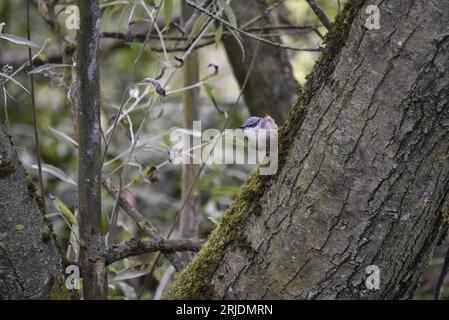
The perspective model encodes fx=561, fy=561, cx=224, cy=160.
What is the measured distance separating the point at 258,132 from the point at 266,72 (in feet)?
2.49

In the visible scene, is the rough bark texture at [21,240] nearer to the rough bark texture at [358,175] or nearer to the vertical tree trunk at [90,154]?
the vertical tree trunk at [90,154]

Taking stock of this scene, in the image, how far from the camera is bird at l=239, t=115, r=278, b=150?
4.16 ft

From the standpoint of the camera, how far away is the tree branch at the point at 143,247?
3.94ft

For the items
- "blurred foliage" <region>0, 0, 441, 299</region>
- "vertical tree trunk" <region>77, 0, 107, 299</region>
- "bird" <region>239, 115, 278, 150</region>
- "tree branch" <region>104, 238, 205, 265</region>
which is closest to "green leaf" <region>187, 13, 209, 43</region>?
"bird" <region>239, 115, 278, 150</region>

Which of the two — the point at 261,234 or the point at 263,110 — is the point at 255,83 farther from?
the point at 261,234

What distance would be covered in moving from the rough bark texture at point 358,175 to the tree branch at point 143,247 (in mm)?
232

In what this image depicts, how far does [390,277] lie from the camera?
103 centimetres

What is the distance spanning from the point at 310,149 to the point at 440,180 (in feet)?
0.77

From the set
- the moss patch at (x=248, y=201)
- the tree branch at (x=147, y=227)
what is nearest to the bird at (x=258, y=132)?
the moss patch at (x=248, y=201)

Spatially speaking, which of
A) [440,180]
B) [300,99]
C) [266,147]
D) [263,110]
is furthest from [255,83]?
[440,180]

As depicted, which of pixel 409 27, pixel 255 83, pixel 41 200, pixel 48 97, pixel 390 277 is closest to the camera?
pixel 409 27

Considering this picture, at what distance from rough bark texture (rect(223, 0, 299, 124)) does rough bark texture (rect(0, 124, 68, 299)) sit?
1120 mm

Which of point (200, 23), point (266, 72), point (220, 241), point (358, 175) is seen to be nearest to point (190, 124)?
point (266, 72)

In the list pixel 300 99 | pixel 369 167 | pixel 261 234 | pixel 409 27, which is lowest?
pixel 261 234
